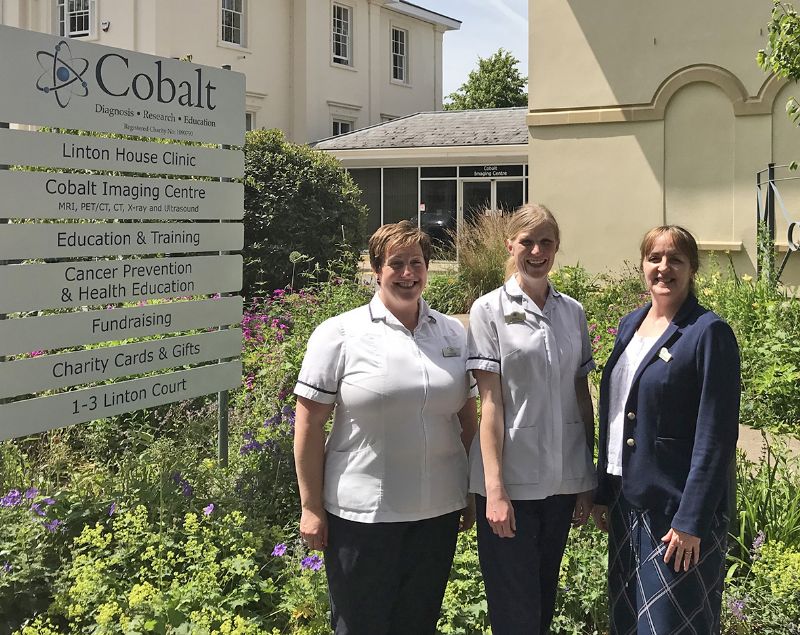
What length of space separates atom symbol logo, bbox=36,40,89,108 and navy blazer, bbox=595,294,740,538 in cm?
326

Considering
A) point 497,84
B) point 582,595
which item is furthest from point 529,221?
point 497,84

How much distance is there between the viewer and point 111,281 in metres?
4.56

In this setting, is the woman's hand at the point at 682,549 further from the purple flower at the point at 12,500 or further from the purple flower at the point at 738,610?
the purple flower at the point at 12,500

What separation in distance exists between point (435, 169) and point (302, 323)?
17.0m

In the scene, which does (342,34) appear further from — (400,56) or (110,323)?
(110,323)

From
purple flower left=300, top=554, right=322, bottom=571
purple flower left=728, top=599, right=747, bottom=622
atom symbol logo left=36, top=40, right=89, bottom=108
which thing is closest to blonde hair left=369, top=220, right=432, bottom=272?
purple flower left=300, top=554, right=322, bottom=571

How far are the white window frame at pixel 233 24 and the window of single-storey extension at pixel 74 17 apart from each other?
3.53 metres

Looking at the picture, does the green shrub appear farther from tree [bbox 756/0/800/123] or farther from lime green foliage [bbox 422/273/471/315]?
tree [bbox 756/0/800/123]

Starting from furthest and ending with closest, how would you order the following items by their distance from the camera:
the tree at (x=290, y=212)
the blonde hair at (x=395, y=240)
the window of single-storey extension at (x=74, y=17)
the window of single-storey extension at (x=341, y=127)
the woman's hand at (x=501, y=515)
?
the window of single-storey extension at (x=341, y=127) < the window of single-storey extension at (x=74, y=17) < the tree at (x=290, y=212) < the blonde hair at (x=395, y=240) < the woman's hand at (x=501, y=515)

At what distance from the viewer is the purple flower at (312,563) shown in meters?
3.60

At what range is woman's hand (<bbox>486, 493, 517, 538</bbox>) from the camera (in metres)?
2.83

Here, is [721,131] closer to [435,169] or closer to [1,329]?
[1,329]

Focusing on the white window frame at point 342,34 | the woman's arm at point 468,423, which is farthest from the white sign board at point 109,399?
the white window frame at point 342,34

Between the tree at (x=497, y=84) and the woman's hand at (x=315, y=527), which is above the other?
the tree at (x=497, y=84)
